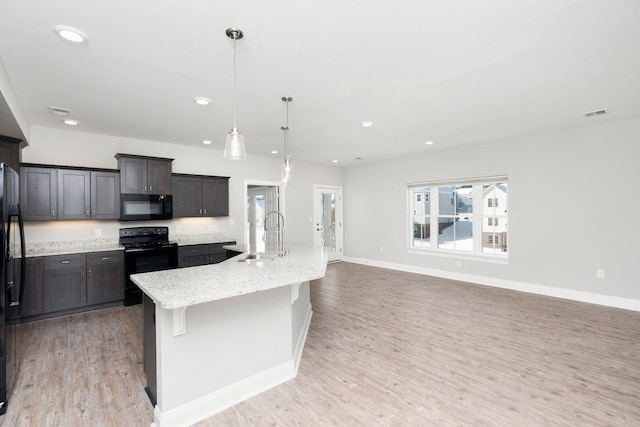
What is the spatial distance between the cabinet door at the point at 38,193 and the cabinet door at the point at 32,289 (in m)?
0.60

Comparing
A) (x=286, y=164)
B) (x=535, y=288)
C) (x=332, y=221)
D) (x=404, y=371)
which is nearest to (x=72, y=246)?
(x=286, y=164)

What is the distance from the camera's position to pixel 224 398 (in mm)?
2158

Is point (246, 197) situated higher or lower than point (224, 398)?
higher

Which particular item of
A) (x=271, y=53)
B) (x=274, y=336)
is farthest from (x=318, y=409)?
(x=271, y=53)

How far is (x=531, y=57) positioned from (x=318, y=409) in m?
3.10

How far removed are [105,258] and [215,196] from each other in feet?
6.38

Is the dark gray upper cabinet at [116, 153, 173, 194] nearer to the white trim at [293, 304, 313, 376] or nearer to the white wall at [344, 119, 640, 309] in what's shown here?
the white trim at [293, 304, 313, 376]

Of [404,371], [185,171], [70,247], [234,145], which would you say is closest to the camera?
[234,145]

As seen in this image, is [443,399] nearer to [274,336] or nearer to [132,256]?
[274,336]

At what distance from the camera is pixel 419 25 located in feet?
6.59

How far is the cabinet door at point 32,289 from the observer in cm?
374

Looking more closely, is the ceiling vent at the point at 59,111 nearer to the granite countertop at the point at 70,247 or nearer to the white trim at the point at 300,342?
the granite countertop at the point at 70,247

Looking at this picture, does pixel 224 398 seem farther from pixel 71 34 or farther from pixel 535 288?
pixel 535 288

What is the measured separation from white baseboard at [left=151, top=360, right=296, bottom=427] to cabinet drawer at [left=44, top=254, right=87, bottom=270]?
119 inches
